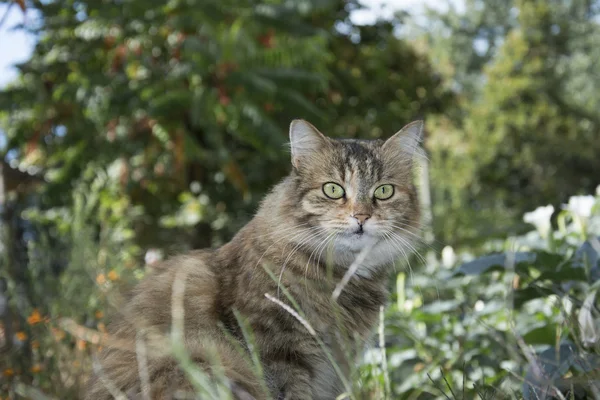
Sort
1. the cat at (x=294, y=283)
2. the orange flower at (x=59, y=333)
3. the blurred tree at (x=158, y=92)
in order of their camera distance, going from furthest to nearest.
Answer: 1. the blurred tree at (x=158, y=92)
2. the orange flower at (x=59, y=333)
3. the cat at (x=294, y=283)

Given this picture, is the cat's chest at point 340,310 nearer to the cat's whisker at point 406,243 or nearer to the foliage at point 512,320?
the foliage at point 512,320

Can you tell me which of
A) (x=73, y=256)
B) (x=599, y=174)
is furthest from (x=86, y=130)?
(x=599, y=174)

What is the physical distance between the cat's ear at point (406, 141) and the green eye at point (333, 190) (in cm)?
32

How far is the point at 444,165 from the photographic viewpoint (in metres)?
17.0

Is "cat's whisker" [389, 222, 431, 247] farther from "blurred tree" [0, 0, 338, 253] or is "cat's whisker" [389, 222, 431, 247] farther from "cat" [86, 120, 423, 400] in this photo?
"blurred tree" [0, 0, 338, 253]

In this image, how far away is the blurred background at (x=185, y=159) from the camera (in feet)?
11.4

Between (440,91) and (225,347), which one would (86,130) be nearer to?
(225,347)

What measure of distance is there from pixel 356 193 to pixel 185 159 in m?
4.75

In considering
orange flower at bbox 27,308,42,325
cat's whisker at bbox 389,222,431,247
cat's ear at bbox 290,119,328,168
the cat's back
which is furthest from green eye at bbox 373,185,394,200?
orange flower at bbox 27,308,42,325

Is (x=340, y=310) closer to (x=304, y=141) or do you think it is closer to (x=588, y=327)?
(x=304, y=141)

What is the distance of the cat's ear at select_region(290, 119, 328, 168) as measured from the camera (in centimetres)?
254

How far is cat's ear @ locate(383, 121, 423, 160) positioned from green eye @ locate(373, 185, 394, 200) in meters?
0.19

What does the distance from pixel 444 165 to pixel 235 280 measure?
15.2 m

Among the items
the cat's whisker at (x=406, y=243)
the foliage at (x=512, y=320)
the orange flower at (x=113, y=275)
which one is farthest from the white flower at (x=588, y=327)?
the orange flower at (x=113, y=275)
